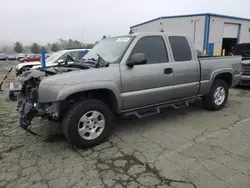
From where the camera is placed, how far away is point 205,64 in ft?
16.1

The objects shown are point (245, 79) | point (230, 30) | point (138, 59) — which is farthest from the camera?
point (230, 30)

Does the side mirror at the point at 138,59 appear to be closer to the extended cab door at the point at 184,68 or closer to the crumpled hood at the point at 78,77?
the crumpled hood at the point at 78,77

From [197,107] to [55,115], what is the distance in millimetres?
3999

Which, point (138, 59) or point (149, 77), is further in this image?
point (149, 77)

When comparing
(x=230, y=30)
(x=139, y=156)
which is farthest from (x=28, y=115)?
(x=230, y=30)

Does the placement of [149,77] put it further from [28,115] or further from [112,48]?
[28,115]

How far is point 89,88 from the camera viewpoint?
3311mm

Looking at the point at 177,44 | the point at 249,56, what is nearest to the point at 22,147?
the point at 177,44

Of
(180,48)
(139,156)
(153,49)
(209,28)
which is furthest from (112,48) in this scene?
(209,28)

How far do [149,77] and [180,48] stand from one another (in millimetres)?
1183

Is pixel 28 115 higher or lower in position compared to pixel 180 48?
lower

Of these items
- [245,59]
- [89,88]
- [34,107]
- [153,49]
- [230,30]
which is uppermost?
[230,30]

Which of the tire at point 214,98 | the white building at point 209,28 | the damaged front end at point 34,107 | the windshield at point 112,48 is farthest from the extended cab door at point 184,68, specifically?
the white building at point 209,28

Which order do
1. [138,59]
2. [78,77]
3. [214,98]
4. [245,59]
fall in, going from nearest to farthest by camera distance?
[78,77], [138,59], [214,98], [245,59]
